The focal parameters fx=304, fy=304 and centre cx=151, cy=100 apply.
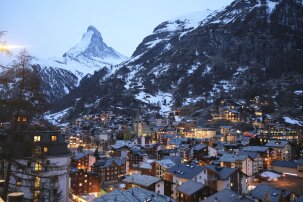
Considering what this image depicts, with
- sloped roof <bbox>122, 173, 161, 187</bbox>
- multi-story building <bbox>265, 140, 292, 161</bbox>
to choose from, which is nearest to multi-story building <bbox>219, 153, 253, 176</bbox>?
multi-story building <bbox>265, 140, 292, 161</bbox>

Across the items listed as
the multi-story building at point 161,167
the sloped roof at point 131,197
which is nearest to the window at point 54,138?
the sloped roof at point 131,197

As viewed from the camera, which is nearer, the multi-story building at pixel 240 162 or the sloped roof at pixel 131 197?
the sloped roof at pixel 131 197

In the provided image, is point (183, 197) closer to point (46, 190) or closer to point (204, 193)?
point (204, 193)

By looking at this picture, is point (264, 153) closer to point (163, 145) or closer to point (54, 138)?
point (163, 145)

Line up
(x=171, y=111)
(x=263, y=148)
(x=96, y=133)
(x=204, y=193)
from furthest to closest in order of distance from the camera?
(x=171, y=111) → (x=96, y=133) → (x=263, y=148) → (x=204, y=193)

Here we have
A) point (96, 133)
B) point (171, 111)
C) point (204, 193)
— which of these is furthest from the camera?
point (171, 111)

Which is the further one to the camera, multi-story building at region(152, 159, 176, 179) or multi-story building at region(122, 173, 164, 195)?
multi-story building at region(152, 159, 176, 179)

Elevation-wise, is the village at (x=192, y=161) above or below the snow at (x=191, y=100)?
below

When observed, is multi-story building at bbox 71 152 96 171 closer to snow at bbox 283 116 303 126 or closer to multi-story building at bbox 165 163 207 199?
multi-story building at bbox 165 163 207 199

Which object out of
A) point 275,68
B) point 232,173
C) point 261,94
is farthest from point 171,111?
point 232,173

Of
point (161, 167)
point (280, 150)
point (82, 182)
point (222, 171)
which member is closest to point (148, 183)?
point (161, 167)

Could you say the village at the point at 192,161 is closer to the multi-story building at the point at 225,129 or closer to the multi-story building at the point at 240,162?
the multi-story building at the point at 240,162
